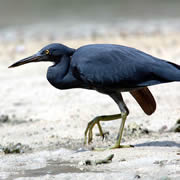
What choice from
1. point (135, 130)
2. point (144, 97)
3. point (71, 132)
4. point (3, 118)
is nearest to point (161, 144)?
point (144, 97)

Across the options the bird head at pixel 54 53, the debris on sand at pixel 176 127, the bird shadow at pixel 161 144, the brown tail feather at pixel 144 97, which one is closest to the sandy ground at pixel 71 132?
the bird shadow at pixel 161 144

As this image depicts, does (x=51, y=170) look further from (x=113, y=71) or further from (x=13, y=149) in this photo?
(x=113, y=71)

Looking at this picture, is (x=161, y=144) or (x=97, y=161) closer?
(x=97, y=161)

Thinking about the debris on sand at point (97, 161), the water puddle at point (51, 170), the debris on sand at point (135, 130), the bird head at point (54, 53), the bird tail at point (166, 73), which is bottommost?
the water puddle at point (51, 170)

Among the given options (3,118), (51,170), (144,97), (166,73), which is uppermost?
(166,73)

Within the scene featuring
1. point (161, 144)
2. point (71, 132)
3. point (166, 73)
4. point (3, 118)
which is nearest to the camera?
point (166, 73)

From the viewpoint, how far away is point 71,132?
23.9 feet

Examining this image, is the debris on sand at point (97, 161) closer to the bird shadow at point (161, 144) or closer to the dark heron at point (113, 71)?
the dark heron at point (113, 71)

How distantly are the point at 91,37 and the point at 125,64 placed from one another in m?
10.7

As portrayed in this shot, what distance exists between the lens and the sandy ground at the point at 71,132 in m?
4.92

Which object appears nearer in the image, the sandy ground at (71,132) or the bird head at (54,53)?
the sandy ground at (71,132)

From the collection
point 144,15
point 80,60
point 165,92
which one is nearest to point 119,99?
point 80,60

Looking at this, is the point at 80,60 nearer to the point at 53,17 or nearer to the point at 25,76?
the point at 25,76

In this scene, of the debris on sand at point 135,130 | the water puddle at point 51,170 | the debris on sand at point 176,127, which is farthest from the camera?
the debris on sand at point 135,130
